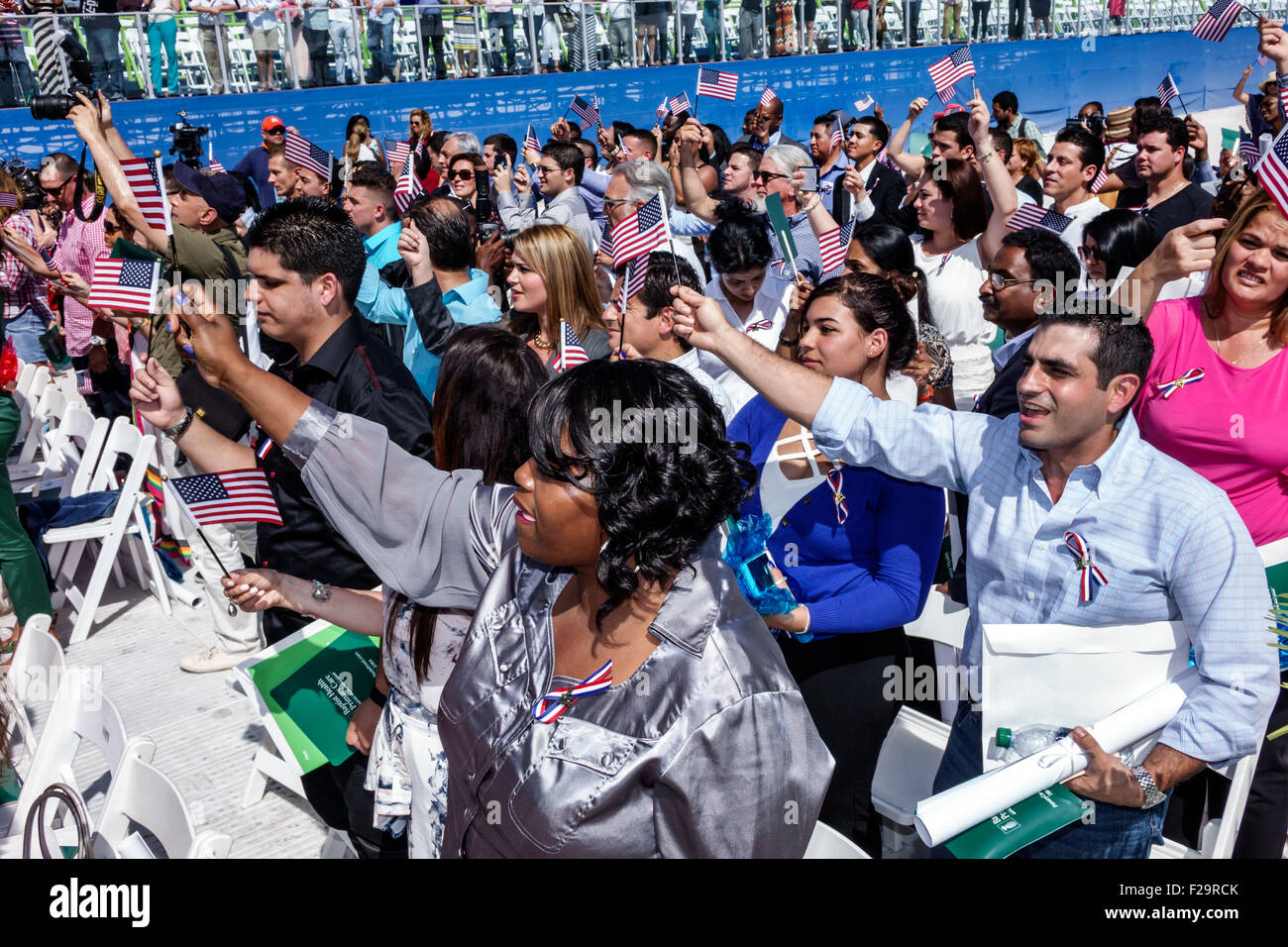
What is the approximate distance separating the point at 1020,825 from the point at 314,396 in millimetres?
2232

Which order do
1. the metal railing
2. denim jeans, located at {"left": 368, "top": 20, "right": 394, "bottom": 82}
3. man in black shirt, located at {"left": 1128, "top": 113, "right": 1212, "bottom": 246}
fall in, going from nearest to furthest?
man in black shirt, located at {"left": 1128, "top": 113, "right": 1212, "bottom": 246}
the metal railing
denim jeans, located at {"left": 368, "top": 20, "right": 394, "bottom": 82}

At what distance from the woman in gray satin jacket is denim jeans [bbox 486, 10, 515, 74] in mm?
15761

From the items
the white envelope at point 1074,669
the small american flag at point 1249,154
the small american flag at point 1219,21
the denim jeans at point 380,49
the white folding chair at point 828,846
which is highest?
the denim jeans at point 380,49

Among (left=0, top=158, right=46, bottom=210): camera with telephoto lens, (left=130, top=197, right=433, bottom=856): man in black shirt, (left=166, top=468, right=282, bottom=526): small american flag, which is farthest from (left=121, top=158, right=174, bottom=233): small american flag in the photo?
(left=0, top=158, right=46, bottom=210): camera with telephoto lens

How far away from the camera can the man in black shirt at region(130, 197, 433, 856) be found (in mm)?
2875

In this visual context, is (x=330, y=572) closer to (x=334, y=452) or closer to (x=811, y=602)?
(x=334, y=452)

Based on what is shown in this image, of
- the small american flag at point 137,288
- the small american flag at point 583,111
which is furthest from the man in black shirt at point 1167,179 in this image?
the small american flag at point 583,111

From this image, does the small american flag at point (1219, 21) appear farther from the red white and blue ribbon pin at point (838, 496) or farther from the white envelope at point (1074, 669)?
the white envelope at point (1074, 669)

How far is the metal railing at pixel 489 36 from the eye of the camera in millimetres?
14328

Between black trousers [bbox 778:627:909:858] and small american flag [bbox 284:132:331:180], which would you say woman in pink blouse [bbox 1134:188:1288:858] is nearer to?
black trousers [bbox 778:627:909:858]

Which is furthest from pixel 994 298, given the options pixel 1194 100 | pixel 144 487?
pixel 1194 100

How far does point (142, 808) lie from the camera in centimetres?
250

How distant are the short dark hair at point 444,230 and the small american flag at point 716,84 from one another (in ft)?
13.5

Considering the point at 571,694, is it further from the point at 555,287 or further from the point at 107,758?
the point at 555,287
